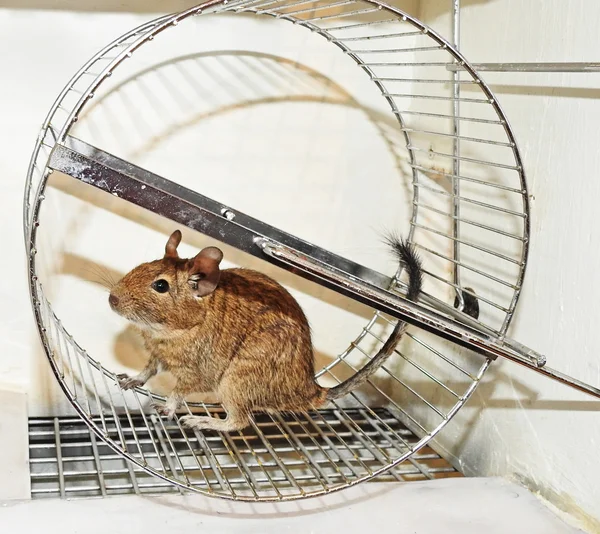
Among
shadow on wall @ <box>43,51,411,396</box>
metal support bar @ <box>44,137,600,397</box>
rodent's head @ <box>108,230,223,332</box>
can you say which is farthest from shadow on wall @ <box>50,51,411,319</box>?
metal support bar @ <box>44,137,600,397</box>

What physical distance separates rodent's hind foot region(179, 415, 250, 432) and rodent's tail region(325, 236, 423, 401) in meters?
0.19

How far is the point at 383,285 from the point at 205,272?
Result: 1.41 feet

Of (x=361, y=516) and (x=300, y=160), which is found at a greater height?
(x=300, y=160)

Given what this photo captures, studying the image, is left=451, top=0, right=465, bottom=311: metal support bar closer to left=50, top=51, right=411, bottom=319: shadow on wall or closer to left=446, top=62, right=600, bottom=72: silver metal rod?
left=446, top=62, right=600, bottom=72: silver metal rod

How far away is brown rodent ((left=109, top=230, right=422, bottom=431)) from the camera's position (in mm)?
1530

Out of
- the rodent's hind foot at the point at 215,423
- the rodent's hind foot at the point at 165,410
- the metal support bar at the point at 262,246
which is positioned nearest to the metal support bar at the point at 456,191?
the metal support bar at the point at 262,246

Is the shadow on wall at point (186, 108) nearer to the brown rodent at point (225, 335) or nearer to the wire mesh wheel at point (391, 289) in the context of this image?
the wire mesh wheel at point (391, 289)

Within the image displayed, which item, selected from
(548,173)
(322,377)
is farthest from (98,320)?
(548,173)

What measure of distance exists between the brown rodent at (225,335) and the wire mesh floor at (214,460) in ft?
0.28

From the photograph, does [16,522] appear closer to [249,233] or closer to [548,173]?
[249,233]

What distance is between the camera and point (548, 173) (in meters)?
1.49

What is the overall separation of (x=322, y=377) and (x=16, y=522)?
2.84 feet

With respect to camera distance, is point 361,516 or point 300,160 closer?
point 361,516

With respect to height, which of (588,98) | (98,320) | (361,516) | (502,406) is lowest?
(361,516)
